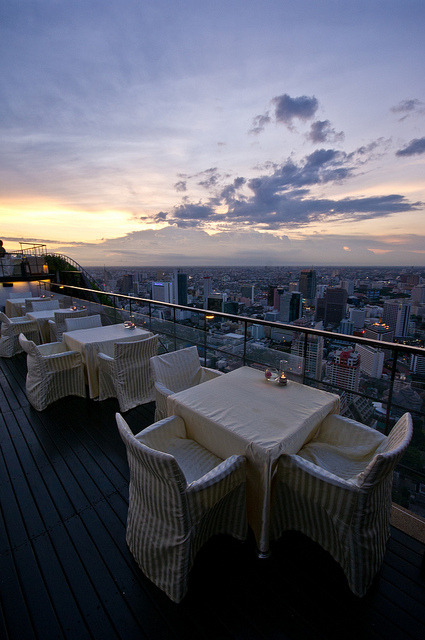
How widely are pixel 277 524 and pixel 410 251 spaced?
17.6 meters

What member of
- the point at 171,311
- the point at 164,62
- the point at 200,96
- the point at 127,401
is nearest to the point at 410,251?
the point at 200,96

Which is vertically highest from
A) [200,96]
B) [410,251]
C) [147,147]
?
[200,96]

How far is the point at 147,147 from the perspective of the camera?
8.34 metres

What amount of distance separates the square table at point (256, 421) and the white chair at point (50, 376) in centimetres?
215

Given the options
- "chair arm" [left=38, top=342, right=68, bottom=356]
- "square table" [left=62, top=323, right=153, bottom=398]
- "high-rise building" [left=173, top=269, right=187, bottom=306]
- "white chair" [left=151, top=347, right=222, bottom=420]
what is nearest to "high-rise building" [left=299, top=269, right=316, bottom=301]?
"high-rise building" [left=173, top=269, right=187, bottom=306]

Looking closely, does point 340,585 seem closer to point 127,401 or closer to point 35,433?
point 127,401

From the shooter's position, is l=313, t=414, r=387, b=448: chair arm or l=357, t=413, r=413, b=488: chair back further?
l=313, t=414, r=387, b=448: chair arm

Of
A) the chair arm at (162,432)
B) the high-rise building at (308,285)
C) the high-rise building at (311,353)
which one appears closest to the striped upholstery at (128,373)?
the chair arm at (162,432)

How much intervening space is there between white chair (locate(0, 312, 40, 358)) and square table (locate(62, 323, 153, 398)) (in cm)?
218

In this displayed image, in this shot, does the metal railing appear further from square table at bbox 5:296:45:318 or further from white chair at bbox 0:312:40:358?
square table at bbox 5:296:45:318

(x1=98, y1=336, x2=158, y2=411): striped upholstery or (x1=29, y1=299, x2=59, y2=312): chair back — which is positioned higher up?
(x1=29, y1=299, x2=59, y2=312): chair back

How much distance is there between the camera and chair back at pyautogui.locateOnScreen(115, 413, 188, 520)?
3.97 feet

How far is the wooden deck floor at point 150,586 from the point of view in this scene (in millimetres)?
1287

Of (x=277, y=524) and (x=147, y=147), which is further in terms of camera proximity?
(x=147, y=147)
